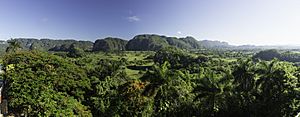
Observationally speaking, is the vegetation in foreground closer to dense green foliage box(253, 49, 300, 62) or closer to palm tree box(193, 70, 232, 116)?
palm tree box(193, 70, 232, 116)

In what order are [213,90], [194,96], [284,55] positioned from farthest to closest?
[284,55] < [194,96] < [213,90]

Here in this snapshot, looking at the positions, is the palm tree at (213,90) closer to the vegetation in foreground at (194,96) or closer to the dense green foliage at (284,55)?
the vegetation in foreground at (194,96)

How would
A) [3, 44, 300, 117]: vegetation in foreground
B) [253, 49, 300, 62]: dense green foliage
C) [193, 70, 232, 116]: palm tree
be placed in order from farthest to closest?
[253, 49, 300, 62]: dense green foliage < [193, 70, 232, 116]: palm tree < [3, 44, 300, 117]: vegetation in foreground

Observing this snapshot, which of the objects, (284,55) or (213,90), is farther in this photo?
(284,55)

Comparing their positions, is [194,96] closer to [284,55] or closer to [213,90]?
[213,90]

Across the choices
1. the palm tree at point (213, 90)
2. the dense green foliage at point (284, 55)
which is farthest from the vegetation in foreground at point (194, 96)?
the dense green foliage at point (284, 55)

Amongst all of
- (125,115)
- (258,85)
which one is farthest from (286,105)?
(125,115)

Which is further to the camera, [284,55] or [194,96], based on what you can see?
[284,55]

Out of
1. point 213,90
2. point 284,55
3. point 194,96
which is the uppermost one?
point 213,90

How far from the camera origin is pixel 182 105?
2995 centimetres

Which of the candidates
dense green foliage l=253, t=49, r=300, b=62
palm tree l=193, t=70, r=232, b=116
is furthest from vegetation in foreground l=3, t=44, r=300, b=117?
dense green foliage l=253, t=49, r=300, b=62

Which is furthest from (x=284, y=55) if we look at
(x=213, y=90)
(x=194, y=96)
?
(x=213, y=90)

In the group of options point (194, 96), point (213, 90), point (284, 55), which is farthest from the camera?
point (284, 55)

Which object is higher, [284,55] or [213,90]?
[213,90]
